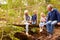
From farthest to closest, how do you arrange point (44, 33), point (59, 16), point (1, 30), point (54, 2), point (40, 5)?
point (54, 2)
point (40, 5)
point (44, 33)
point (59, 16)
point (1, 30)

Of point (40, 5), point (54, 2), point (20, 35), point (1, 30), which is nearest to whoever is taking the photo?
point (1, 30)

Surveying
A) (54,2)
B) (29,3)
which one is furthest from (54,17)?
(54,2)

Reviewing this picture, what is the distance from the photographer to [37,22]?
8.93 m

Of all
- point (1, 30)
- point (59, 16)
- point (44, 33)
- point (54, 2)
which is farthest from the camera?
point (54, 2)

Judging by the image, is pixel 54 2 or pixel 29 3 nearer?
pixel 29 3

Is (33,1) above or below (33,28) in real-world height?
above

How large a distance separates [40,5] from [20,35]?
5.82 feet

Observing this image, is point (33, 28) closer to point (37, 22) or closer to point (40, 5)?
point (37, 22)

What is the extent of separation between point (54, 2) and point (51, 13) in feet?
11.1

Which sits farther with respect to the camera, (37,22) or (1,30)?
(37,22)

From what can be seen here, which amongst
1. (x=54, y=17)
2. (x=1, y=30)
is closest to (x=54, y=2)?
(x=54, y=17)

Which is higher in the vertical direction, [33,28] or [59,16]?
[59,16]

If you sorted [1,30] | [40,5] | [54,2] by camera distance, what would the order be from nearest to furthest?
1. [1,30]
2. [40,5]
3. [54,2]

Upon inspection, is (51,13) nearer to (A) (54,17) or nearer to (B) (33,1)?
(A) (54,17)
